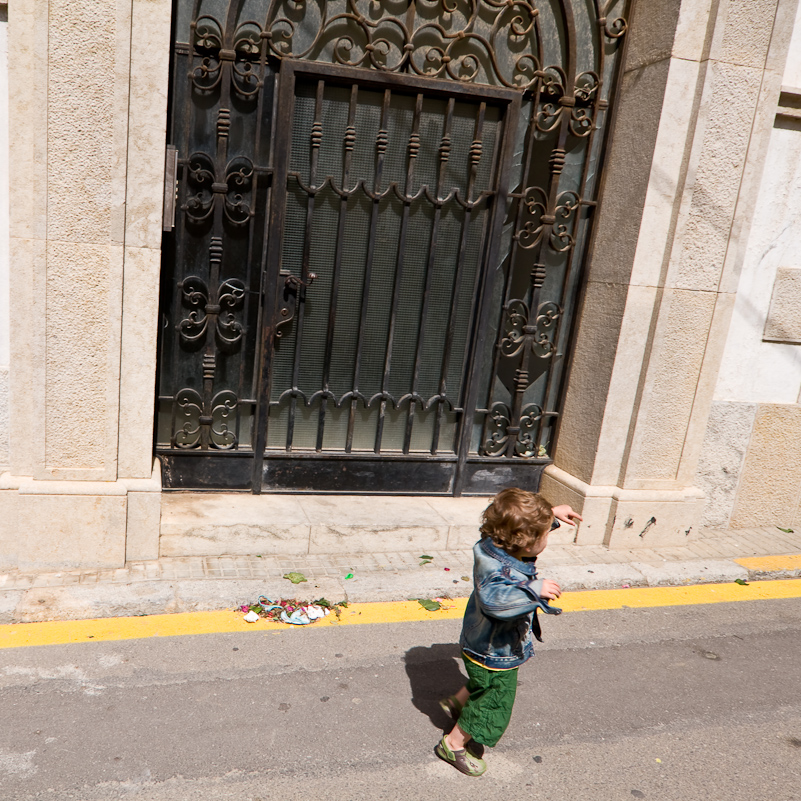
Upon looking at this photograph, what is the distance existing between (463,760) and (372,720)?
0.49 m

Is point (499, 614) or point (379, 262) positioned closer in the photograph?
point (499, 614)

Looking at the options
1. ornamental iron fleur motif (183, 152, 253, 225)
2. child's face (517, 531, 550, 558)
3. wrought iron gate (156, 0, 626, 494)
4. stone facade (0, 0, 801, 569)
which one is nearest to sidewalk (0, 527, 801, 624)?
stone facade (0, 0, 801, 569)

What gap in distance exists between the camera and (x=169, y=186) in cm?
427

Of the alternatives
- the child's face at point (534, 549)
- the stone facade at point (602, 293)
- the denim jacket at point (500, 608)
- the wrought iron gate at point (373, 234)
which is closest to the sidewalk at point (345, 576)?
the stone facade at point (602, 293)

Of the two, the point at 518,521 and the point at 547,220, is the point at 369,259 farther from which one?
the point at 518,521

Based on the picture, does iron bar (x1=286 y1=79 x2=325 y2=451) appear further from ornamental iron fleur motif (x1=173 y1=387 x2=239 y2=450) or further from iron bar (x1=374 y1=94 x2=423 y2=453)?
iron bar (x1=374 y1=94 x2=423 y2=453)

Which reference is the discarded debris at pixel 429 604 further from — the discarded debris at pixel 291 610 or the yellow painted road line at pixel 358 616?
the discarded debris at pixel 291 610

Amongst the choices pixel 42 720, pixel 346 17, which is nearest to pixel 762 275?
pixel 346 17

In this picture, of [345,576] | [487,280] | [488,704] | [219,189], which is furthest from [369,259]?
[488,704]

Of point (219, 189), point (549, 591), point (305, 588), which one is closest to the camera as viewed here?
point (549, 591)

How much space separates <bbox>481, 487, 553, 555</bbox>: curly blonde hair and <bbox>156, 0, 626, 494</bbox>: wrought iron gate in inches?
104

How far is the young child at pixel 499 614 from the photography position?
2861 millimetres

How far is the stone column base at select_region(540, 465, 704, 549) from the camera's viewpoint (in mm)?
5523

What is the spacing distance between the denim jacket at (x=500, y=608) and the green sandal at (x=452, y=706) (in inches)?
16.9
